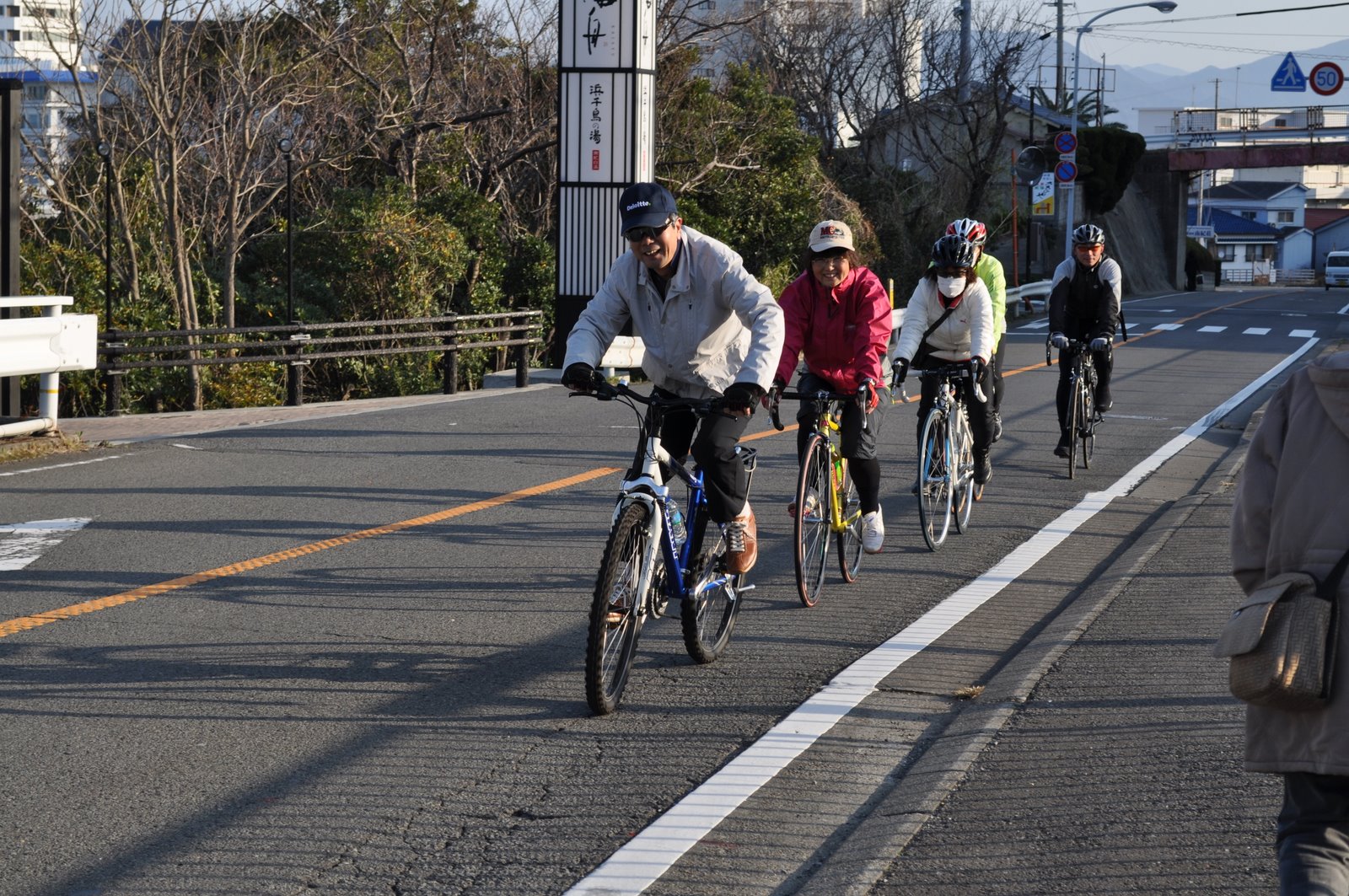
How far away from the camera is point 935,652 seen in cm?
674

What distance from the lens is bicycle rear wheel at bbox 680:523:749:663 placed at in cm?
618

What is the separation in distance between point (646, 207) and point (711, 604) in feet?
5.62

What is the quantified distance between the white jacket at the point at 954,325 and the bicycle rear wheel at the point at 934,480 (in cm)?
46

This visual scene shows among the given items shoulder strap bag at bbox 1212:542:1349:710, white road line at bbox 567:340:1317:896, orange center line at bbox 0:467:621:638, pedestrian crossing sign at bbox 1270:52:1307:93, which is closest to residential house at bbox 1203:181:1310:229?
pedestrian crossing sign at bbox 1270:52:1307:93

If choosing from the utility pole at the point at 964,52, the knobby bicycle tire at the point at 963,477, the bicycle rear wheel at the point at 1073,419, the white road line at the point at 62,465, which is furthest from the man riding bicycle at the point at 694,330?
the utility pole at the point at 964,52

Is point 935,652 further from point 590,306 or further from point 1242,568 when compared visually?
point 1242,568

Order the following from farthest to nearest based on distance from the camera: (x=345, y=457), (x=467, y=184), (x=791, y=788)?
(x=467, y=184)
(x=345, y=457)
(x=791, y=788)

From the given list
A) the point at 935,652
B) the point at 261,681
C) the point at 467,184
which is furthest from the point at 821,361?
the point at 467,184

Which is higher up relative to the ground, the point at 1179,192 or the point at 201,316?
the point at 1179,192

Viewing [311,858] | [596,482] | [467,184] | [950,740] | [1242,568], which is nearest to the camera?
[1242,568]

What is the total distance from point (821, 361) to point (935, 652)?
1.81 metres

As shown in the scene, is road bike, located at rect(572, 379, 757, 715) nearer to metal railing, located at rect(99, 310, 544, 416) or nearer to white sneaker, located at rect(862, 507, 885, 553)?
white sneaker, located at rect(862, 507, 885, 553)

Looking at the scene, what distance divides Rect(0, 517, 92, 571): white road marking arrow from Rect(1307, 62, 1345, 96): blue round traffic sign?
53648mm

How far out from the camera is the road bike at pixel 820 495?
750 cm
